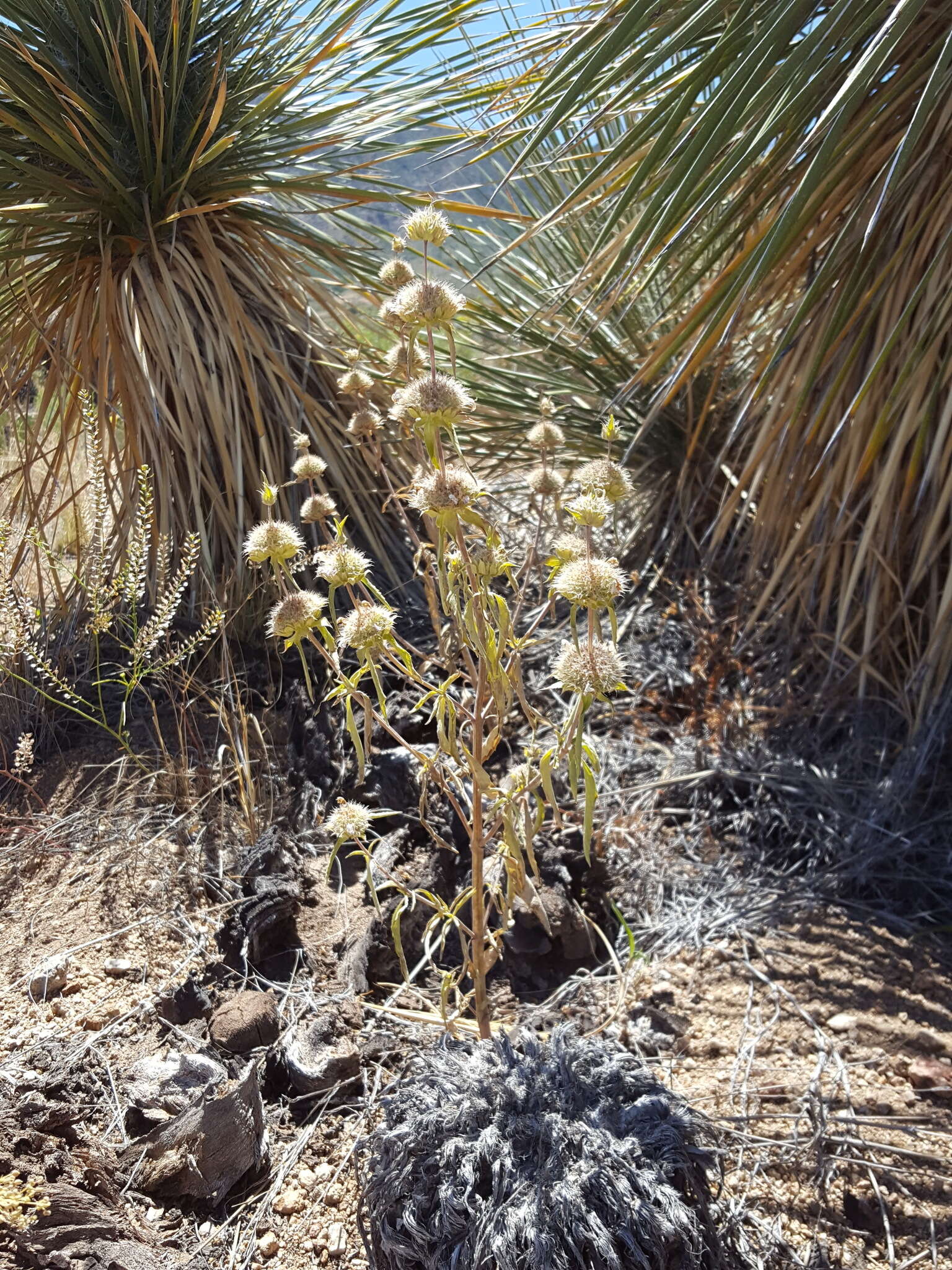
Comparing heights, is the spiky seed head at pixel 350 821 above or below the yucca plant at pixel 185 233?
below

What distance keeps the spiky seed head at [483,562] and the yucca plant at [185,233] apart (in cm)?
127

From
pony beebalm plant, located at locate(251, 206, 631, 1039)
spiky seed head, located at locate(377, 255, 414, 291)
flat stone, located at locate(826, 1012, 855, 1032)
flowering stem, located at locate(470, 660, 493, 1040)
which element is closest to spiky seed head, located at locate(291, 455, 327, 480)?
pony beebalm plant, located at locate(251, 206, 631, 1039)

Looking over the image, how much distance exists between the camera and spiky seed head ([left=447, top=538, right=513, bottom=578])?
48.6 inches

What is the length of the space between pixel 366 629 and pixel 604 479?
340mm

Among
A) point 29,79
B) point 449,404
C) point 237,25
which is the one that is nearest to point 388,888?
point 449,404

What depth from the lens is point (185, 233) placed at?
262 cm

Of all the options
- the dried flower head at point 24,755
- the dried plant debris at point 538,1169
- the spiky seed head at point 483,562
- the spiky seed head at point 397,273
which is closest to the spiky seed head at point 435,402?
the spiky seed head at point 483,562

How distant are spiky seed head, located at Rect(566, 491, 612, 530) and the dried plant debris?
0.67 m

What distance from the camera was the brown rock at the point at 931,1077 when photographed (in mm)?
1521

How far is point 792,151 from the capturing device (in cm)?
193

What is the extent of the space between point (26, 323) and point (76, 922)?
1.62 metres

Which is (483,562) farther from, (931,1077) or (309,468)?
(931,1077)

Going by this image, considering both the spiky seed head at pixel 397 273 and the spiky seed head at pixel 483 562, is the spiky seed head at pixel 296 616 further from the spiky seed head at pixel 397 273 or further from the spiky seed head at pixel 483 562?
the spiky seed head at pixel 397 273

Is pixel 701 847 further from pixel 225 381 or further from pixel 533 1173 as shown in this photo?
pixel 225 381
